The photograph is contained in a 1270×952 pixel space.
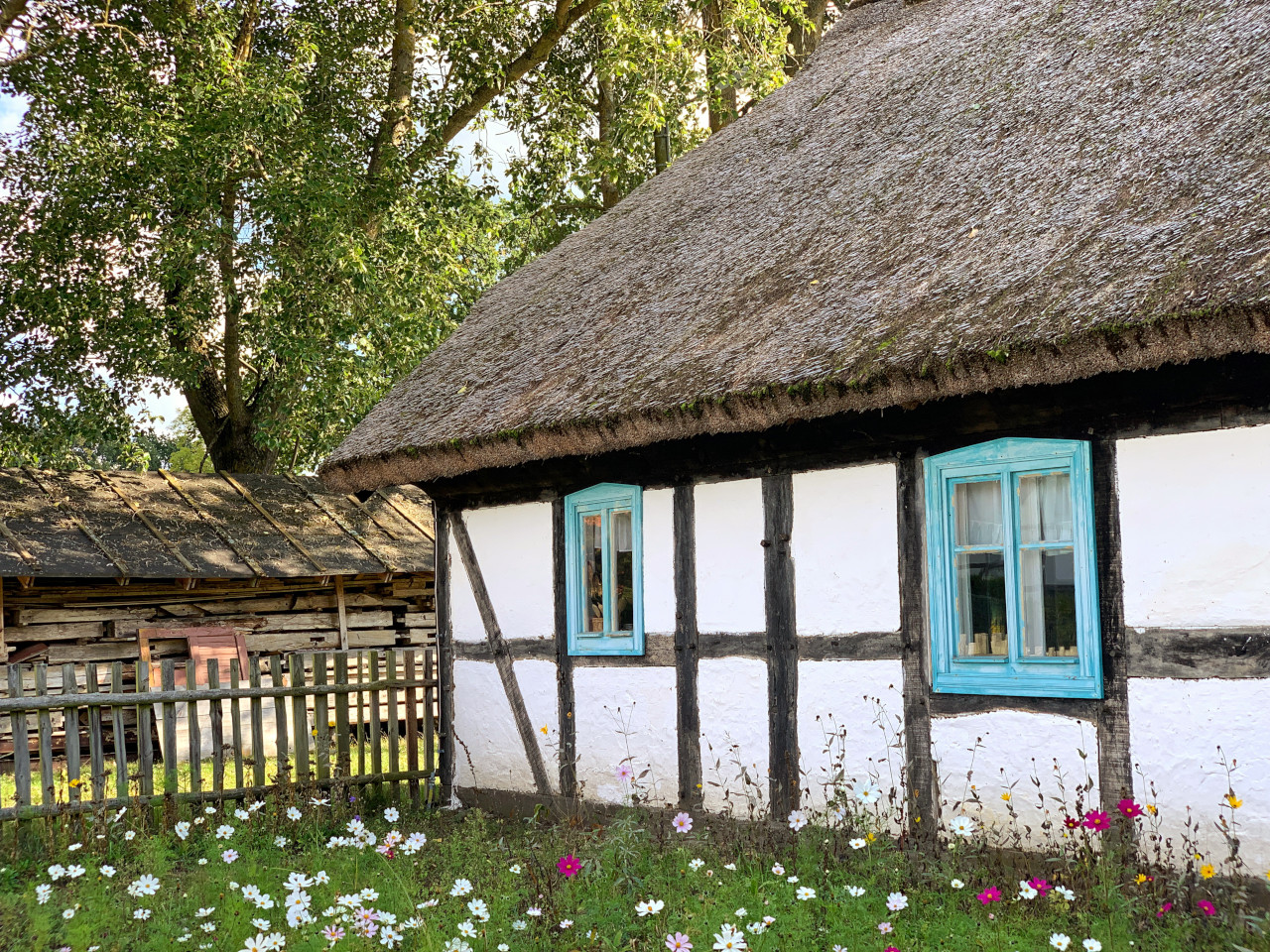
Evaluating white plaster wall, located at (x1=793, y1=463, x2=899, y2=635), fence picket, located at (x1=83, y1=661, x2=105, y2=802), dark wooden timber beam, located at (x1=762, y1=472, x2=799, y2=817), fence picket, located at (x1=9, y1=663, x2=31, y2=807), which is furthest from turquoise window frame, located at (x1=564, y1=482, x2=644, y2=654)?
fence picket, located at (x1=9, y1=663, x2=31, y2=807)

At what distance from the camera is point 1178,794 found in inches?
184

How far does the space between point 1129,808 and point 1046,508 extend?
1.40 metres

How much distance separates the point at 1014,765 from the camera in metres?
5.21

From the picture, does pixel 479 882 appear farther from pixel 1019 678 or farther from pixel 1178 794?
pixel 1178 794

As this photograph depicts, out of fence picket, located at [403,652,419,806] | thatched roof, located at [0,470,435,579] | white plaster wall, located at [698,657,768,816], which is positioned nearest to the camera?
white plaster wall, located at [698,657,768,816]

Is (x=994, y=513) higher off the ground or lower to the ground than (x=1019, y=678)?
higher

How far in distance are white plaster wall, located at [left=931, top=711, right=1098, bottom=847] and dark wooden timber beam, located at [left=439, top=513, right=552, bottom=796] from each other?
3.13 metres

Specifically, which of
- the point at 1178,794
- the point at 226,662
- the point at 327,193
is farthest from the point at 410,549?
the point at 1178,794

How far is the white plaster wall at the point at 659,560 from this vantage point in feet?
22.7

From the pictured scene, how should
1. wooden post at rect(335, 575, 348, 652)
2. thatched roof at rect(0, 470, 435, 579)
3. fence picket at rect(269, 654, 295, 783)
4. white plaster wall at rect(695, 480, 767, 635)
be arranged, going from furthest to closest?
wooden post at rect(335, 575, 348, 652)
thatched roof at rect(0, 470, 435, 579)
fence picket at rect(269, 654, 295, 783)
white plaster wall at rect(695, 480, 767, 635)

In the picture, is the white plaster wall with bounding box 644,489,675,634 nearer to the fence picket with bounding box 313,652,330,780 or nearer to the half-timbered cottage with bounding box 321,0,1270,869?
the half-timbered cottage with bounding box 321,0,1270,869

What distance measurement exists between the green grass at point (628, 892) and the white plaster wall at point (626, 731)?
0.89 feet

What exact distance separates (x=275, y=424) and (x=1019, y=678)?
1104 cm

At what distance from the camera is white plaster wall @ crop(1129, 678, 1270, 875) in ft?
14.7
